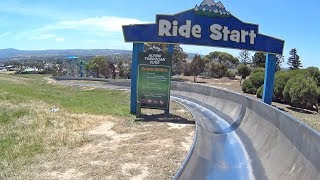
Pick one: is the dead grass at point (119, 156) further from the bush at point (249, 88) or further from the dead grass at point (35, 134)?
the bush at point (249, 88)

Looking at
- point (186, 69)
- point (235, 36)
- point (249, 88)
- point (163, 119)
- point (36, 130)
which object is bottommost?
point (186, 69)

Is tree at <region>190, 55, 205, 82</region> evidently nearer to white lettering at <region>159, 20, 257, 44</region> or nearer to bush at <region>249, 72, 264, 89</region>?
bush at <region>249, 72, 264, 89</region>

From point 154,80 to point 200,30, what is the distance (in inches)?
153

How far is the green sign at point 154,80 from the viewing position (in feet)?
76.4

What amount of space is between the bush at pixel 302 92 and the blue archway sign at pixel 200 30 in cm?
1606

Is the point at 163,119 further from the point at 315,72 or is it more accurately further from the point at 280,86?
the point at 315,72

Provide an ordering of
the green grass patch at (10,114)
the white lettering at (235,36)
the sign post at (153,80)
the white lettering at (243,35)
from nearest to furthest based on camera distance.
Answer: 1. the green grass patch at (10,114)
2. the sign post at (153,80)
3. the white lettering at (235,36)
4. the white lettering at (243,35)

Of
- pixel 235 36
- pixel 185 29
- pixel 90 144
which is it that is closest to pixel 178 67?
pixel 235 36

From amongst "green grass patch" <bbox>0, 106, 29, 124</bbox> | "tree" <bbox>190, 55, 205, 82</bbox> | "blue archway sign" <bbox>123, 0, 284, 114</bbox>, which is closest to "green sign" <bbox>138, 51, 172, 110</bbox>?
"blue archway sign" <bbox>123, 0, 284, 114</bbox>

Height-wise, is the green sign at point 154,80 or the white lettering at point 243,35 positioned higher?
the white lettering at point 243,35

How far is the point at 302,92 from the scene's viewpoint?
39.8 m

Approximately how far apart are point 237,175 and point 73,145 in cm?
592

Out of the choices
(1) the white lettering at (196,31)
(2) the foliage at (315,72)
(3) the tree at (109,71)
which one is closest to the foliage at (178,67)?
(3) the tree at (109,71)

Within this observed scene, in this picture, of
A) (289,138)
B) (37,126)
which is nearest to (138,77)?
(37,126)
